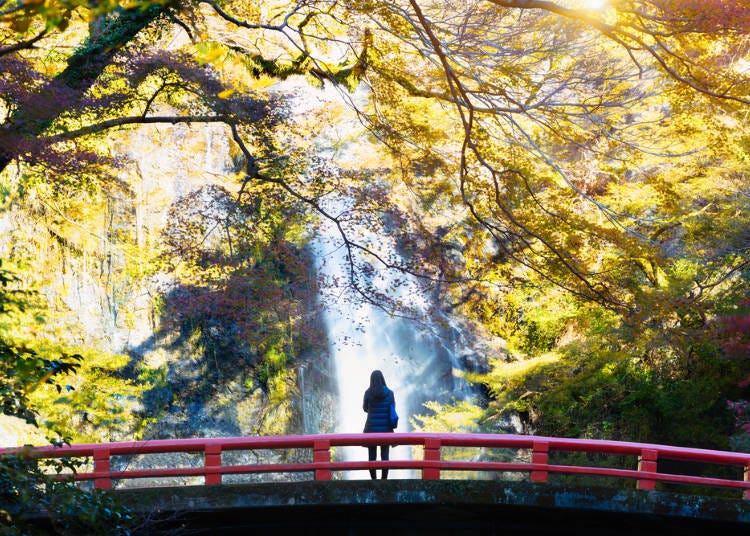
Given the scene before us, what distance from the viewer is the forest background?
8758 millimetres

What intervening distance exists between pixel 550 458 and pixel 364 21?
8.62 meters

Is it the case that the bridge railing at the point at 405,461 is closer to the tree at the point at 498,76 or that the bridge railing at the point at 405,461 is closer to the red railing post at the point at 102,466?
the red railing post at the point at 102,466

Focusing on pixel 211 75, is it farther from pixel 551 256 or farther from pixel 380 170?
pixel 551 256

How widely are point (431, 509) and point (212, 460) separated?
6.86 ft

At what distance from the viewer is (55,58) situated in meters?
10.5

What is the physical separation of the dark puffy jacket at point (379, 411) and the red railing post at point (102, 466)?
2.52m

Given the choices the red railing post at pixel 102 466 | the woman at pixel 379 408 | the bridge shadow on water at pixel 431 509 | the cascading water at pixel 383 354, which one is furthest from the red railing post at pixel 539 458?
the cascading water at pixel 383 354

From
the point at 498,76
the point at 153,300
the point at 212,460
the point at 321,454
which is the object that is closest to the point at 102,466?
the point at 212,460

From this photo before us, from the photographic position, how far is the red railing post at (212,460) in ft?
22.4

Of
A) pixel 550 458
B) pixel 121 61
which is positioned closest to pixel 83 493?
pixel 121 61

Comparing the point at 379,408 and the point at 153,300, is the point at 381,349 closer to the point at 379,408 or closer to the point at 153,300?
the point at 153,300

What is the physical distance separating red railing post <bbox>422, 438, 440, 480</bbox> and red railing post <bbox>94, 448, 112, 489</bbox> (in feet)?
9.26

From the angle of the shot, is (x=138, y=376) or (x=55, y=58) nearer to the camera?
(x=55, y=58)

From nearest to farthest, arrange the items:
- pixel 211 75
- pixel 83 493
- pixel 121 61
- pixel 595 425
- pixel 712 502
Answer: pixel 83 493 < pixel 712 502 < pixel 121 61 < pixel 211 75 < pixel 595 425
